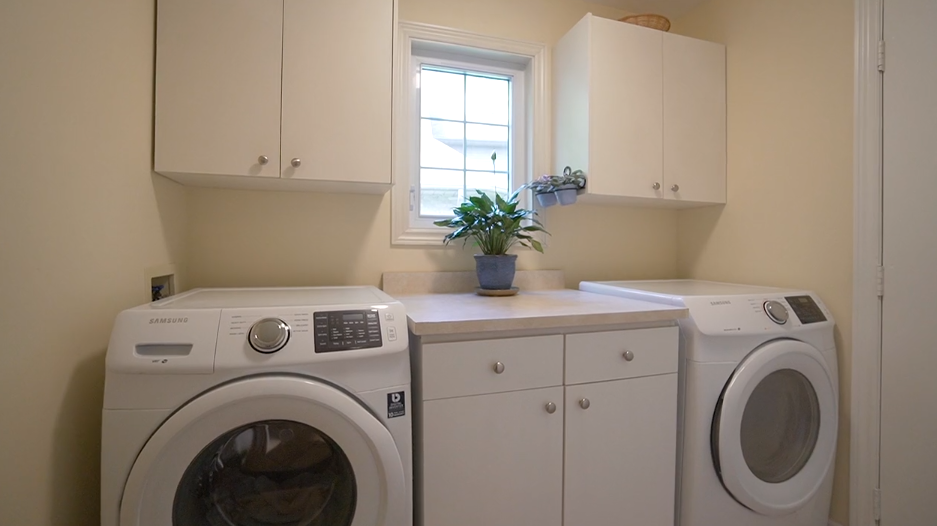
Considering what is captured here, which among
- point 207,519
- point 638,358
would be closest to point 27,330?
point 207,519

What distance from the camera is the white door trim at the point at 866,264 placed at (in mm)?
1543

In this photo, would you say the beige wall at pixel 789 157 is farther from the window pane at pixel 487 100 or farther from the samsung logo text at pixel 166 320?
the samsung logo text at pixel 166 320

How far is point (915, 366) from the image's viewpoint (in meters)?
1.46

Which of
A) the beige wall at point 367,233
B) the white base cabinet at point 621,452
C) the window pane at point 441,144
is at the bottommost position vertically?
the white base cabinet at point 621,452

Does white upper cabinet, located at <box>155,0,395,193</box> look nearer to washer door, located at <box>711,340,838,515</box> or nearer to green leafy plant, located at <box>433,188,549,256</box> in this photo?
green leafy plant, located at <box>433,188,549,256</box>

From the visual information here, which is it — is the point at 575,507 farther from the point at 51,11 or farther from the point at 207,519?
the point at 51,11

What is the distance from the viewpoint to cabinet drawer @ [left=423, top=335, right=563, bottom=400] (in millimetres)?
1221

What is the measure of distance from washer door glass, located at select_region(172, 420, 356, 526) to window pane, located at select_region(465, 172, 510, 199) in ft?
4.55

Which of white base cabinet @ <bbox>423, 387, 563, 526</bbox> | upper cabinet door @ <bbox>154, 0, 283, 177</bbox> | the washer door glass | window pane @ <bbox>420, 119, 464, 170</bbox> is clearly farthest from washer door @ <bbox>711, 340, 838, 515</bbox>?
upper cabinet door @ <bbox>154, 0, 283, 177</bbox>

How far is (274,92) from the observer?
4.74 ft

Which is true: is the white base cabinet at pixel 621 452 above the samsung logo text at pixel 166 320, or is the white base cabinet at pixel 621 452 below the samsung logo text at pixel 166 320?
below

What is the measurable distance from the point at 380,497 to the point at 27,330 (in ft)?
2.72

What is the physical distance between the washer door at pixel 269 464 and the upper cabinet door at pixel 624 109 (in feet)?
4.49

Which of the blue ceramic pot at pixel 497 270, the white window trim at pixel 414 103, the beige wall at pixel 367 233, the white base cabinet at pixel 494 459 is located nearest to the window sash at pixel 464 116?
the white window trim at pixel 414 103
